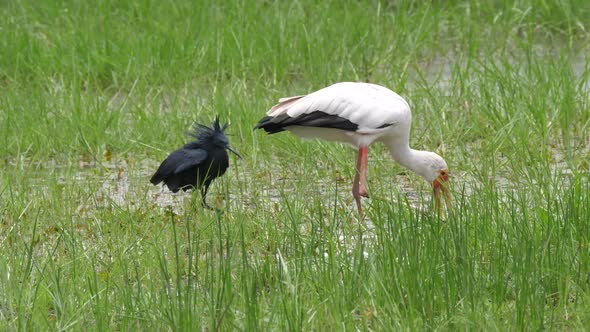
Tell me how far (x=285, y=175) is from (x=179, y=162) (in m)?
0.74

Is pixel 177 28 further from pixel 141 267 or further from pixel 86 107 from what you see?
pixel 141 267

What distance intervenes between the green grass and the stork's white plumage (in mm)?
195

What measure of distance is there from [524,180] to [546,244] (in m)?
1.88

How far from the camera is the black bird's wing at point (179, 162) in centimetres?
671

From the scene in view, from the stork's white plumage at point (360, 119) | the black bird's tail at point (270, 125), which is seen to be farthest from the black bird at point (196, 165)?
the stork's white plumage at point (360, 119)

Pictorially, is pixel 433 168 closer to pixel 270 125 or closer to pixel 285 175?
pixel 270 125

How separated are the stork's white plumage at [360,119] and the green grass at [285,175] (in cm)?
19

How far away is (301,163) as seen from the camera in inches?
294

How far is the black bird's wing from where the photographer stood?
22.0 feet

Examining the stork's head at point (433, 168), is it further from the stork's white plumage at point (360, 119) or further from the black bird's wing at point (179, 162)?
the black bird's wing at point (179, 162)

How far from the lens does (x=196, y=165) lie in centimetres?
675

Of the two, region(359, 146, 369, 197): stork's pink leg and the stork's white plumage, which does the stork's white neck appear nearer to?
the stork's white plumage

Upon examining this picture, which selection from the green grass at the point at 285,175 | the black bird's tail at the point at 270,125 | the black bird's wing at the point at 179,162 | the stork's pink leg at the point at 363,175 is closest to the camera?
Result: the green grass at the point at 285,175

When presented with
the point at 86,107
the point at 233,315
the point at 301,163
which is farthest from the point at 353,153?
the point at 233,315
